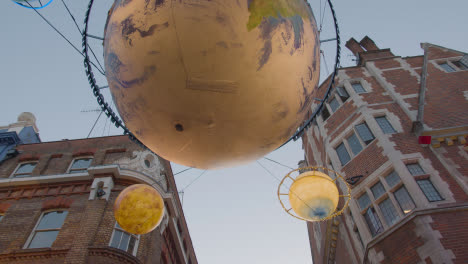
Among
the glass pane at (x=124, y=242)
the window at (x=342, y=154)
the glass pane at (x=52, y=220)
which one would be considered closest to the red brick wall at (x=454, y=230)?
the window at (x=342, y=154)

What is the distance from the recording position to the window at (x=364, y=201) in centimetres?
1229

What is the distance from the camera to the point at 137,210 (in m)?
5.79

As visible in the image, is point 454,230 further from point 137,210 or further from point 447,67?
point 447,67

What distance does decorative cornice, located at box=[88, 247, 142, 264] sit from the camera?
1112 centimetres

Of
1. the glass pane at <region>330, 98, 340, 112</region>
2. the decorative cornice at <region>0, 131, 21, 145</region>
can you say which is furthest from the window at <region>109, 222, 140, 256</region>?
the glass pane at <region>330, 98, 340, 112</region>

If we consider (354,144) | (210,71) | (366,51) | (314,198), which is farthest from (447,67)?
(210,71)

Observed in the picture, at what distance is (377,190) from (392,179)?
78 cm

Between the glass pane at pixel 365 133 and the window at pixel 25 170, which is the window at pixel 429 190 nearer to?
the glass pane at pixel 365 133

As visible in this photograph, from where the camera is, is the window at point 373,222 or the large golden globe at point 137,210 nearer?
the large golden globe at point 137,210

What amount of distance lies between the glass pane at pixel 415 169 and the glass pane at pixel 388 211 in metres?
1.39

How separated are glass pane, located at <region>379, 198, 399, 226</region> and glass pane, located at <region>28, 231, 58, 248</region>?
13466mm

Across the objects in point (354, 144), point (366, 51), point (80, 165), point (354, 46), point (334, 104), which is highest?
point (354, 46)

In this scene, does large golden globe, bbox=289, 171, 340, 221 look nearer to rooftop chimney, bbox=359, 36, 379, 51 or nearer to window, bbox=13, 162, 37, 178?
window, bbox=13, 162, 37, 178

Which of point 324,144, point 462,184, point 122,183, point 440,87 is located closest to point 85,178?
point 122,183
